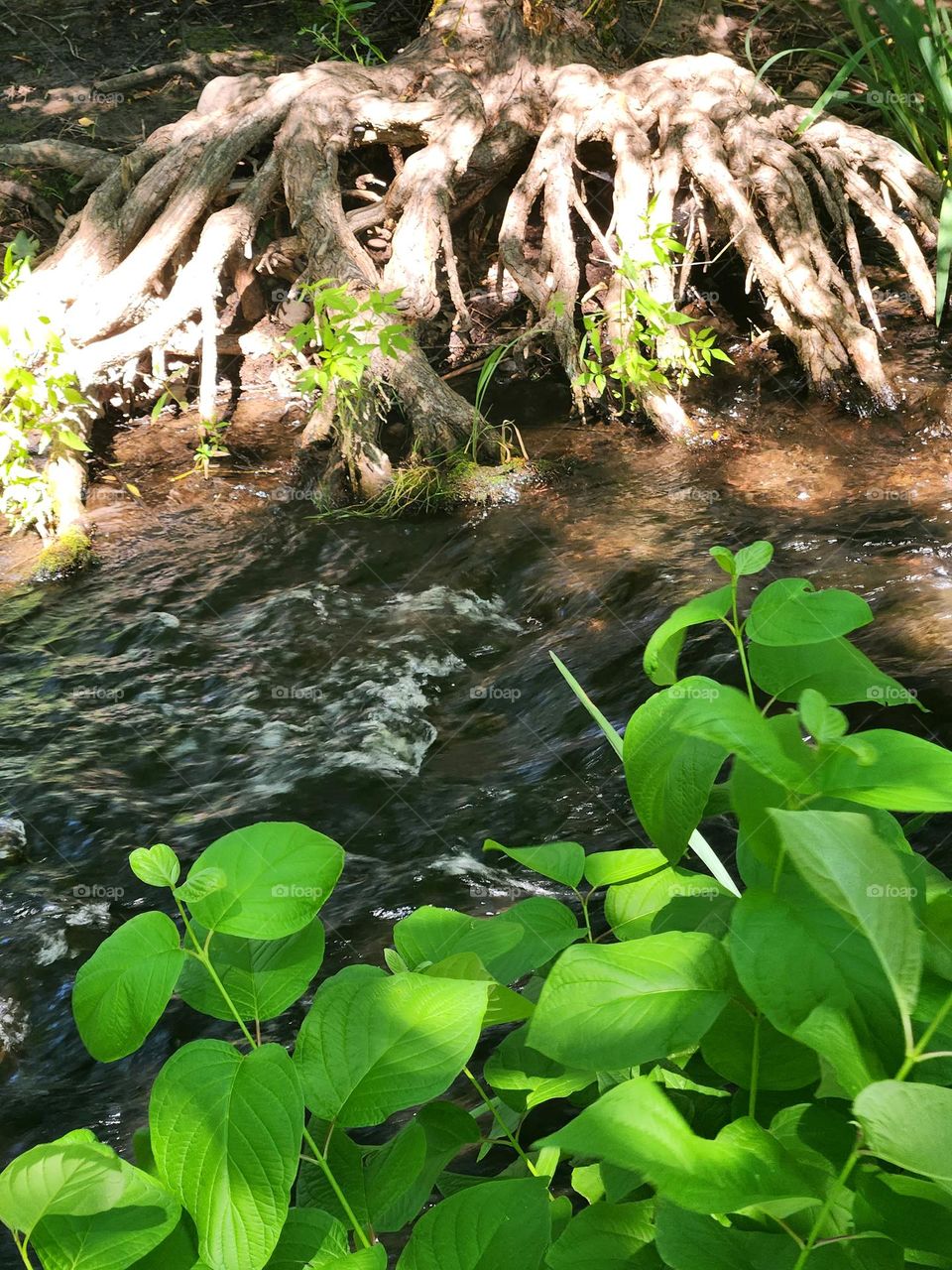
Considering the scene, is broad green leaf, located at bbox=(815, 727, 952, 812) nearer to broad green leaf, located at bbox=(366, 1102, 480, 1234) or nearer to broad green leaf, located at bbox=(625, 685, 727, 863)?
broad green leaf, located at bbox=(625, 685, 727, 863)

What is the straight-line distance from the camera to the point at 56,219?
6.71 m

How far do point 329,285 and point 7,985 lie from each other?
3541 mm

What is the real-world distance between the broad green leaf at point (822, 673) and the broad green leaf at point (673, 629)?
0.06m

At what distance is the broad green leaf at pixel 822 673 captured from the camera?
859 mm

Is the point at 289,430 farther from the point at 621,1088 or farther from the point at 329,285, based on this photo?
the point at 621,1088

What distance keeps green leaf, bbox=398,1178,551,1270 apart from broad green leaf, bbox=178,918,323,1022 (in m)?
0.19

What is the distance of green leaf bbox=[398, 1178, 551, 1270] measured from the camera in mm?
703

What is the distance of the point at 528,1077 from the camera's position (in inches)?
34.2

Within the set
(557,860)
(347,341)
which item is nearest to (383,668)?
(347,341)

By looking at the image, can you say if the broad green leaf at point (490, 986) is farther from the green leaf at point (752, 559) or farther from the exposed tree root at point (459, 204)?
the exposed tree root at point (459, 204)

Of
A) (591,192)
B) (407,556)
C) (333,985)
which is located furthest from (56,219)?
(333,985)

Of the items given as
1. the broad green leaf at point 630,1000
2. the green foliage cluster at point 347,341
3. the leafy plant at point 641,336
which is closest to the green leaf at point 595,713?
the broad green leaf at point 630,1000

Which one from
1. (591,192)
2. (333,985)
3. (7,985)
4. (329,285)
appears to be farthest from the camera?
(591,192)

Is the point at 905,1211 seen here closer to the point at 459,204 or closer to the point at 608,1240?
the point at 608,1240
